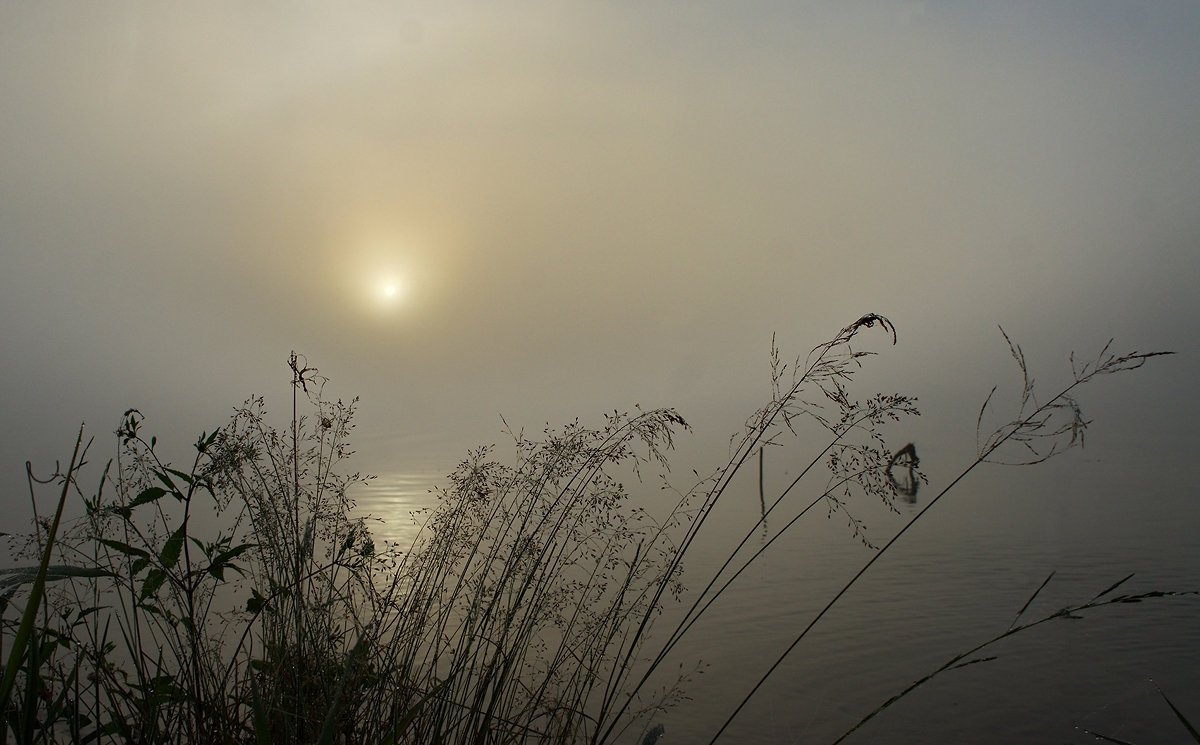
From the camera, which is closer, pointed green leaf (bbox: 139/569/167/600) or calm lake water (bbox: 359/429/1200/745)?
pointed green leaf (bbox: 139/569/167/600)

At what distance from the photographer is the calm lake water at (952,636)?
629 cm

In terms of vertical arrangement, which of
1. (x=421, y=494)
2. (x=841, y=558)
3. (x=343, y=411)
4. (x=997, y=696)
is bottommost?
(x=997, y=696)

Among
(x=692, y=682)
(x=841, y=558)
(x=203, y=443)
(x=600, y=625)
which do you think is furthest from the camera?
(x=841, y=558)

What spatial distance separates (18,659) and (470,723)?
1550 millimetres

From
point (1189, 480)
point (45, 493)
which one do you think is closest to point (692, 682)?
point (1189, 480)

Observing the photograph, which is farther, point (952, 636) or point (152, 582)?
point (952, 636)

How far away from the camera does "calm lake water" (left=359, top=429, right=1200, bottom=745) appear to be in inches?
248

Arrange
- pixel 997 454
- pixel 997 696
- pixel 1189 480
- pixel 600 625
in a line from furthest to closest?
pixel 997 454
pixel 1189 480
pixel 997 696
pixel 600 625

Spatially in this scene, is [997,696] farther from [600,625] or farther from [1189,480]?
[1189,480]

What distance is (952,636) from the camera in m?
8.52

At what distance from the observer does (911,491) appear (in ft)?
69.3

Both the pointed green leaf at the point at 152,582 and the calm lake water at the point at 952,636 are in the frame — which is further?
the calm lake water at the point at 952,636

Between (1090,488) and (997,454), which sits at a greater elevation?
(997,454)

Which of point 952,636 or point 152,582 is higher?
point 952,636
